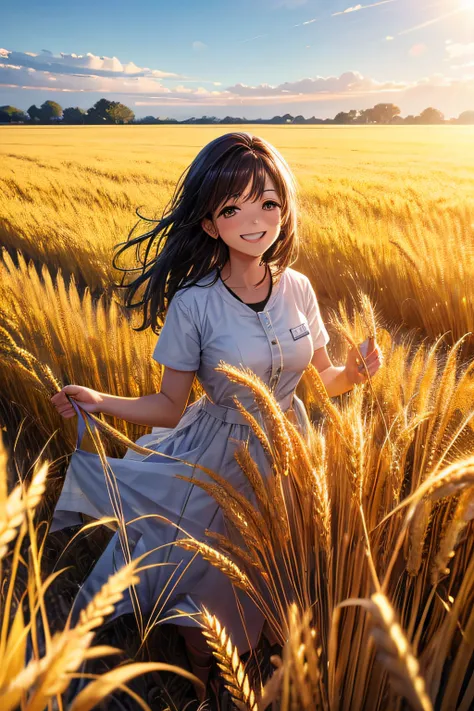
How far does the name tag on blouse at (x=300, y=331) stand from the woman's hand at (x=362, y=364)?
119 mm

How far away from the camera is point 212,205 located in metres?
1.16

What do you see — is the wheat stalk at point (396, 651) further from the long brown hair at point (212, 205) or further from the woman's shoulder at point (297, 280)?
the woman's shoulder at point (297, 280)

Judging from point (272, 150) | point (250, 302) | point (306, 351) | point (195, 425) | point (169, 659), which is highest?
point (272, 150)

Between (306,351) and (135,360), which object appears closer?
(306,351)

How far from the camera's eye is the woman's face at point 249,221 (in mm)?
1151

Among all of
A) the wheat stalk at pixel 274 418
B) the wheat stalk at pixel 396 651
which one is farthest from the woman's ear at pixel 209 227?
the wheat stalk at pixel 396 651

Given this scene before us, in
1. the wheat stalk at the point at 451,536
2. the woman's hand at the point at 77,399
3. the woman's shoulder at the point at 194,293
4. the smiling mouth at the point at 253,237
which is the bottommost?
the woman's hand at the point at 77,399

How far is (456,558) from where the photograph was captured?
30.2 inches

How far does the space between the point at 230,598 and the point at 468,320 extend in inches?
58.5

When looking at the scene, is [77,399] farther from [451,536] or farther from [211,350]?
[451,536]

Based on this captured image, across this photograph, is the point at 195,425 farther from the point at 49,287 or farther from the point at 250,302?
the point at 49,287

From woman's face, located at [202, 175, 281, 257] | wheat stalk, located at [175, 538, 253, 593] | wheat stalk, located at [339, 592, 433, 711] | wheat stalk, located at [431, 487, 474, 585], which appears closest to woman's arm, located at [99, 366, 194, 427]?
woman's face, located at [202, 175, 281, 257]

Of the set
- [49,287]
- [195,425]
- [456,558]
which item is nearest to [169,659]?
[195,425]

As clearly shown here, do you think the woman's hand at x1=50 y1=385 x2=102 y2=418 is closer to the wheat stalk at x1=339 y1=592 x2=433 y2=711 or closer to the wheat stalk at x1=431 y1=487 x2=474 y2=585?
the wheat stalk at x1=431 y1=487 x2=474 y2=585
